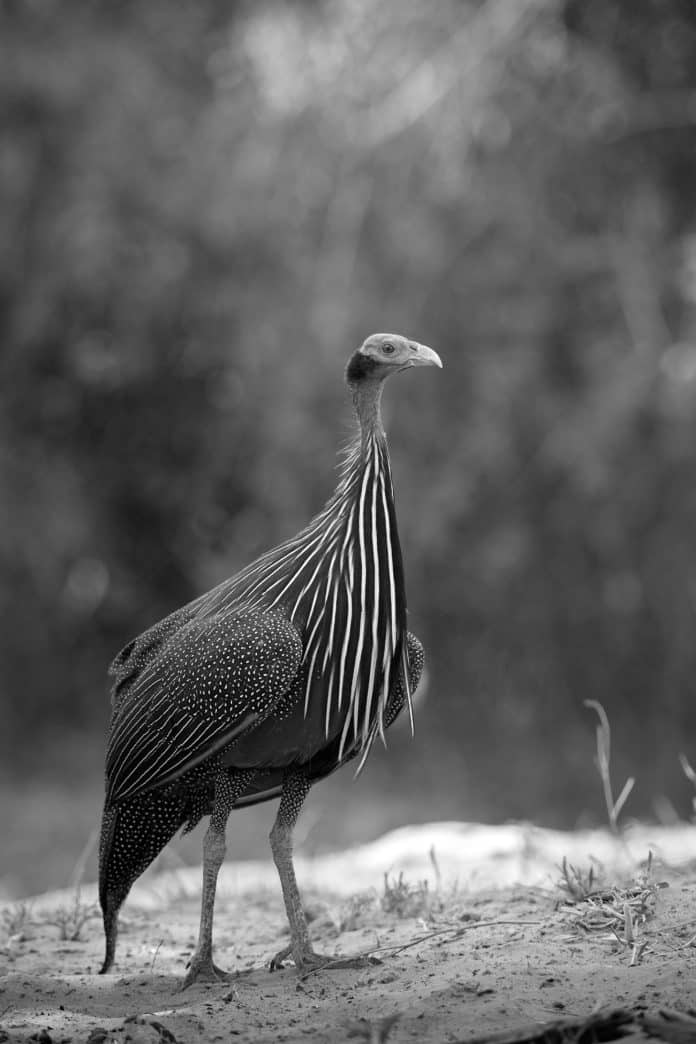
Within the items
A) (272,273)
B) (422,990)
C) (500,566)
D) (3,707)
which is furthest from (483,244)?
(422,990)

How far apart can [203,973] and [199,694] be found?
82 cm

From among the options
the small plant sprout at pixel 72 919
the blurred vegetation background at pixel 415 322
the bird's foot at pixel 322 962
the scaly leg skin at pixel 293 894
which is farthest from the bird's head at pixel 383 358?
the blurred vegetation background at pixel 415 322

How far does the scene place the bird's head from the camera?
4.38 metres

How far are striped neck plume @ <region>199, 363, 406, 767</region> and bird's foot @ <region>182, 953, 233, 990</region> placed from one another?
0.74m

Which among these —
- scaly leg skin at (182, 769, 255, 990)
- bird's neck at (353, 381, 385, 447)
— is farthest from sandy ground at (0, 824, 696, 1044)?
bird's neck at (353, 381, 385, 447)

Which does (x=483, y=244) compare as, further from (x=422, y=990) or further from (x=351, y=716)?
(x=422, y=990)

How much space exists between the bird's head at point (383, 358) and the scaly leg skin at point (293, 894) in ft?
4.38

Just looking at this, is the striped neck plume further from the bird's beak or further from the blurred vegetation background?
the blurred vegetation background

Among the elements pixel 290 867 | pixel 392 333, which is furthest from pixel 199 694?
pixel 392 333

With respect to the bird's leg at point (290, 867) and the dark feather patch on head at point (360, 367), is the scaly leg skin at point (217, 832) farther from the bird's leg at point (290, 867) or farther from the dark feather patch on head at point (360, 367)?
the dark feather patch on head at point (360, 367)

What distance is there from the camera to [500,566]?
34.4 ft

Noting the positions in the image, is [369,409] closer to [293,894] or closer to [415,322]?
[293,894]

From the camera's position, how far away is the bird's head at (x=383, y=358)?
14.4 ft

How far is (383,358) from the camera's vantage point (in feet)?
14.4
